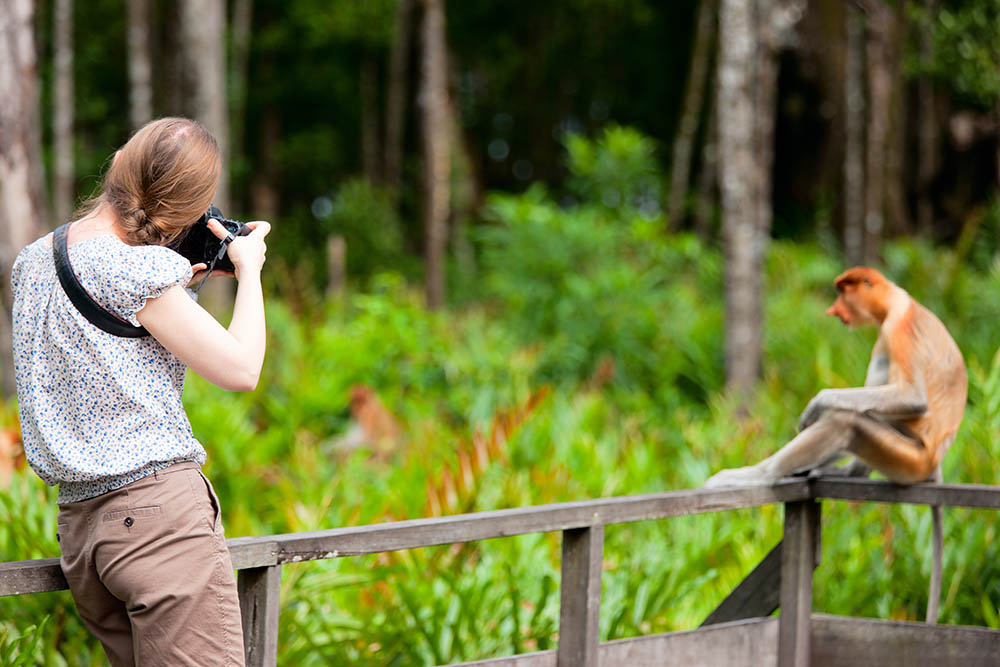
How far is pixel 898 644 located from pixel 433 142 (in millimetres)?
9633

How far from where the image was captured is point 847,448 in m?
3.48

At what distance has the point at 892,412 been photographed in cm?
342

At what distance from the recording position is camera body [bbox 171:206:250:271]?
83.8 inches

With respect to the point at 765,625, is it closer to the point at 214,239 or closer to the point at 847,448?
the point at 847,448

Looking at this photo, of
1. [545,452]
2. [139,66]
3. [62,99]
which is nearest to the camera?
[545,452]

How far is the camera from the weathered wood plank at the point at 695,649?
315 centimetres

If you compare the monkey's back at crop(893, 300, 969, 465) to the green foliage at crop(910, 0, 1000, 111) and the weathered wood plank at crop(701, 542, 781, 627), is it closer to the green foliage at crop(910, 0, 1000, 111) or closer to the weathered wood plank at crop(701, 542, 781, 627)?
the weathered wood plank at crop(701, 542, 781, 627)

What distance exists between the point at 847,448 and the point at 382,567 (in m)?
1.74

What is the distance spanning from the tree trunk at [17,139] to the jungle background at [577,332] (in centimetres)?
1

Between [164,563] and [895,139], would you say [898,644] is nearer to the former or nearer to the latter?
[164,563]

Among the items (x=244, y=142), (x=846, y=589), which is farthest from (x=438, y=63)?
(x=244, y=142)

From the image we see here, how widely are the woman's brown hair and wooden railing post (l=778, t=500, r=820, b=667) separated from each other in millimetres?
2154

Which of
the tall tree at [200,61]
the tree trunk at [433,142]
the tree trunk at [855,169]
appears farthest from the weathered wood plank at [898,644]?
the tree trunk at [433,142]

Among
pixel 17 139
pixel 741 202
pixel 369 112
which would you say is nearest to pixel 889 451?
pixel 17 139
